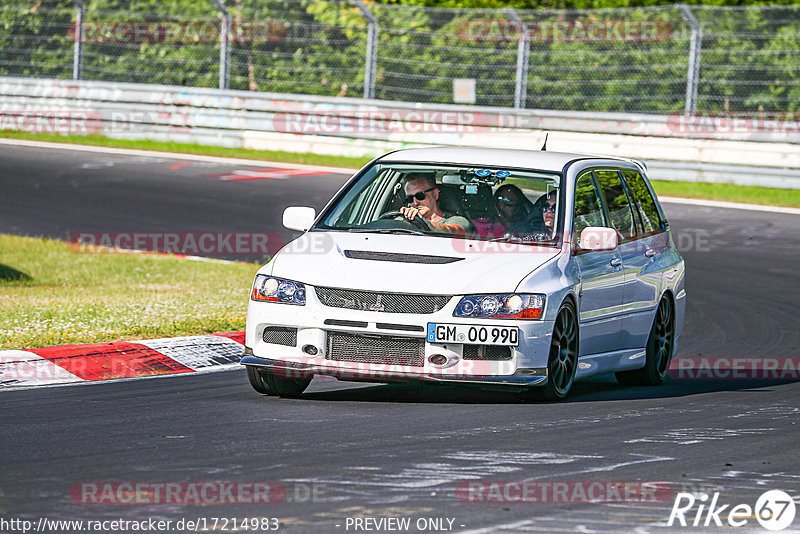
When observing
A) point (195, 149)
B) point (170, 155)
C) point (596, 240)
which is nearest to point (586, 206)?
point (596, 240)

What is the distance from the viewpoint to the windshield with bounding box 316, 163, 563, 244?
9055 mm

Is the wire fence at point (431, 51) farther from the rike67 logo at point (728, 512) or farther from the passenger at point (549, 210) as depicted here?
the rike67 logo at point (728, 512)

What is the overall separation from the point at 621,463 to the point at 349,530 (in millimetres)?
1854

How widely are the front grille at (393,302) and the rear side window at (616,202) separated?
6.97 feet

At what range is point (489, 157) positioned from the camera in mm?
9547

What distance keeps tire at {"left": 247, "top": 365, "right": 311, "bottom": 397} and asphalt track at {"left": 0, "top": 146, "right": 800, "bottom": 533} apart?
8 centimetres

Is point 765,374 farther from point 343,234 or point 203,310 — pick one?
point 203,310

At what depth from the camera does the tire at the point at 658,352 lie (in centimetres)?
1012

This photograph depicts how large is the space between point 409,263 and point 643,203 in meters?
2.81

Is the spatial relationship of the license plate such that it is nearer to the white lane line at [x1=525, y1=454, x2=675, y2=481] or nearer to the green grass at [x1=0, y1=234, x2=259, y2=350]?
the white lane line at [x1=525, y1=454, x2=675, y2=481]

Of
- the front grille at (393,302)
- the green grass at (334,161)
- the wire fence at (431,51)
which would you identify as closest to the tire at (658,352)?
the front grille at (393,302)

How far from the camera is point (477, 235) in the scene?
29.6 ft

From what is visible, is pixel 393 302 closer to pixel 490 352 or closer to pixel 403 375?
pixel 403 375

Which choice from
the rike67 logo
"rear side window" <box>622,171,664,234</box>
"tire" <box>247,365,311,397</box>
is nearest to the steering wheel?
"tire" <box>247,365,311,397</box>
